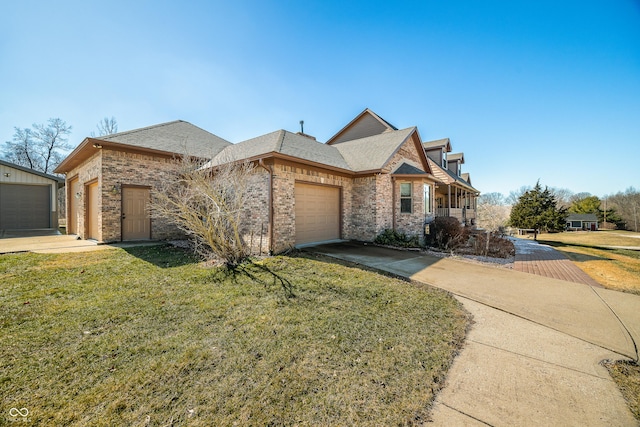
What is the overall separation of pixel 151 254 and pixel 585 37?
55.5 ft

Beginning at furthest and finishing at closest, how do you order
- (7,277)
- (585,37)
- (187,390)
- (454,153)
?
1. (454,153)
2. (585,37)
3. (7,277)
4. (187,390)

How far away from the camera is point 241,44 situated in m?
9.41

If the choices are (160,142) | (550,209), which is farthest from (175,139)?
(550,209)

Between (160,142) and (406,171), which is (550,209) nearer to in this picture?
(406,171)

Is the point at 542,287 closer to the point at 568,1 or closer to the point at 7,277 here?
the point at 568,1

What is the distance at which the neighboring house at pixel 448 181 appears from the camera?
16.8 meters

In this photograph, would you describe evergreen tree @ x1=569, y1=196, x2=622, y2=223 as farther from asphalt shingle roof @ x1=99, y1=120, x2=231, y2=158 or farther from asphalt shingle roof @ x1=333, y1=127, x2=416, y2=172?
asphalt shingle roof @ x1=99, y1=120, x2=231, y2=158

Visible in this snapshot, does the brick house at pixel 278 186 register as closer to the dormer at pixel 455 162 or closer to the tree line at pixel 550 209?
the tree line at pixel 550 209

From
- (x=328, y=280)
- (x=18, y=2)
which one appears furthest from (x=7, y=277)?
(x=18, y=2)

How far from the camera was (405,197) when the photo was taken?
1187cm

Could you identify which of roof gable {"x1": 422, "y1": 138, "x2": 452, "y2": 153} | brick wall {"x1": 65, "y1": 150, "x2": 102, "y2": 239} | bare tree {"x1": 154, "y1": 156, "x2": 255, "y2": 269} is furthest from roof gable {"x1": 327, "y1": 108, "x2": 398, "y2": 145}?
brick wall {"x1": 65, "y1": 150, "x2": 102, "y2": 239}

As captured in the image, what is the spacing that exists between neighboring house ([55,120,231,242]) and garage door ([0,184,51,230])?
5199 mm

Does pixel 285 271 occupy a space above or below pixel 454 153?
below

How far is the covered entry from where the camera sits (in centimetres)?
996
